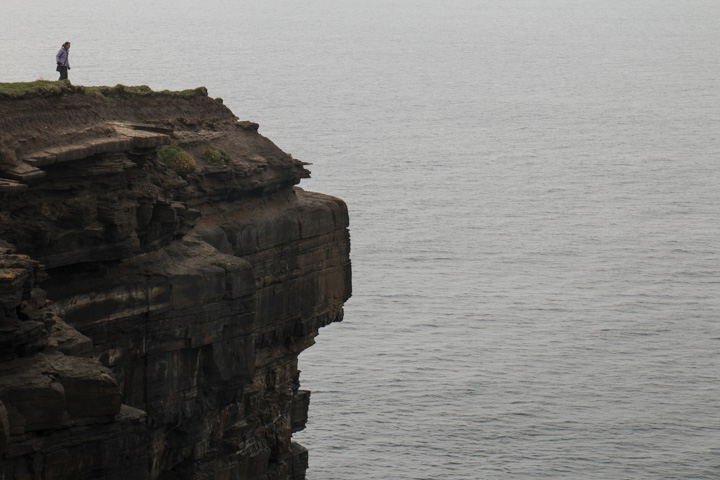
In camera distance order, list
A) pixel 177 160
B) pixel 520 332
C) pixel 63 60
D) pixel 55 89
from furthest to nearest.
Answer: pixel 520 332 < pixel 63 60 < pixel 177 160 < pixel 55 89

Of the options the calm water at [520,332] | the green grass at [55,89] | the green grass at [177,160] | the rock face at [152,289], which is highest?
the green grass at [55,89]

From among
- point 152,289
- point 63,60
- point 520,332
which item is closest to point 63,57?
point 63,60

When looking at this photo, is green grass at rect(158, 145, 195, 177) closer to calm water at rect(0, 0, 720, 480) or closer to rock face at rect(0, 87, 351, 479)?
rock face at rect(0, 87, 351, 479)

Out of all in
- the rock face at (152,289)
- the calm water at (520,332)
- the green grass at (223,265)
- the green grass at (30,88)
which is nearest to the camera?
the rock face at (152,289)

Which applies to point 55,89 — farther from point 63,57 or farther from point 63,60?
point 63,60

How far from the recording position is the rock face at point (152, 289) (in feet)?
145

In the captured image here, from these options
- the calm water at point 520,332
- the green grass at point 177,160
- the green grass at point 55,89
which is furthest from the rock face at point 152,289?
the calm water at point 520,332

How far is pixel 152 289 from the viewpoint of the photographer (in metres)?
54.3

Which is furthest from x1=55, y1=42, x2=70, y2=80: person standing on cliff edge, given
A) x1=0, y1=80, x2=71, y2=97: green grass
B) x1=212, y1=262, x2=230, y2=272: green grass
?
x1=212, y1=262, x2=230, y2=272: green grass

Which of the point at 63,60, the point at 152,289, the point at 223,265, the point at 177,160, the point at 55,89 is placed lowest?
the point at 152,289

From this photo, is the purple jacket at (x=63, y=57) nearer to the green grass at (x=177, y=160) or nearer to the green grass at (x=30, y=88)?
the green grass at (x=177, y=160)

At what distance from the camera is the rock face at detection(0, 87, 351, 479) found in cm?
4428

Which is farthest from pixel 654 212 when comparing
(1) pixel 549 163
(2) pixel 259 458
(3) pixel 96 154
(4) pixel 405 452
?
(3) pixel 96 154

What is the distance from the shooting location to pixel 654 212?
165125 mm
